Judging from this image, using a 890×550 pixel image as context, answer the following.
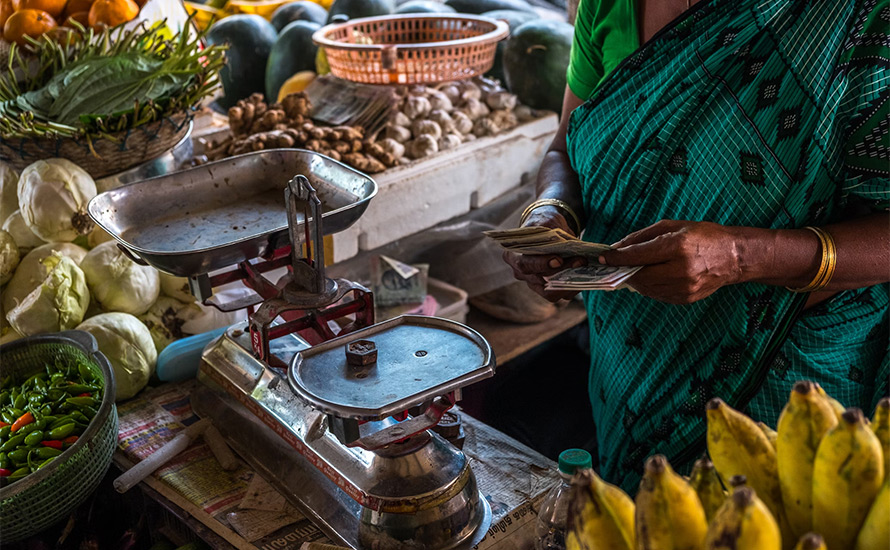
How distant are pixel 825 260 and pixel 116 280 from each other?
1.71m

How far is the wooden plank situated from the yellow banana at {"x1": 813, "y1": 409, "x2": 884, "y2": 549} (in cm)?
209

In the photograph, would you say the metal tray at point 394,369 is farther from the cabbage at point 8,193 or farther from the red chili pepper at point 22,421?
the cabbage at point 8,193

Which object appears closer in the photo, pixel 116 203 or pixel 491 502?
pixel 491 502

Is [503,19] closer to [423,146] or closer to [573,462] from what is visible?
[423,146]

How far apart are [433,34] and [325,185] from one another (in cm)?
181

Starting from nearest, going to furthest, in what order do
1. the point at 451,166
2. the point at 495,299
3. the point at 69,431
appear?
the point at 69,431 < the point at 451,166 < the point at 495,299

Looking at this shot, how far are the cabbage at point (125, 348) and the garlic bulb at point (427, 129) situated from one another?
1.34m

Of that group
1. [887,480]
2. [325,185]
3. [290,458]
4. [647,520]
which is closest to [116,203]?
[325,185]

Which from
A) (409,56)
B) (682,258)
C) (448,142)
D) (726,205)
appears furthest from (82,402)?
(409,56)

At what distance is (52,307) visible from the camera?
196 centimetres

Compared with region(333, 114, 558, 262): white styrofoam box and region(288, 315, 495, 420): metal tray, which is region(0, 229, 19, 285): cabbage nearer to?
region(333, 114, 558, 262): white styrofoam box

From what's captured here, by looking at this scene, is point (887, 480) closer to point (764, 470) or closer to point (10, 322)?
point (764, 470)

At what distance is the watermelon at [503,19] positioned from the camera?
139 inches

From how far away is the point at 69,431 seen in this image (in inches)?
61.9
